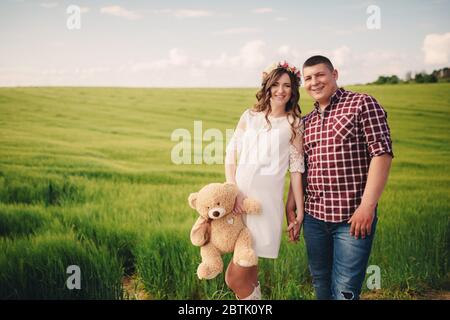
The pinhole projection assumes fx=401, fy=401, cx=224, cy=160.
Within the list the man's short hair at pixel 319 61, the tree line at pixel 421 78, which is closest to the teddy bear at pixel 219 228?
the man's short hair at pixel 319 61

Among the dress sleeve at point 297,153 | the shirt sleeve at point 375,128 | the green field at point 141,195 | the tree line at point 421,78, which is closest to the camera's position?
the shirt sleeve at point 375,128

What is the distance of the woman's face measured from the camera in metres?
2.17

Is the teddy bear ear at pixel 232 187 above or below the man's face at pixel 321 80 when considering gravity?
below

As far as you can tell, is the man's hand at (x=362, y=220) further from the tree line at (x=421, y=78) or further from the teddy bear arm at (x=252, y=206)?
the tree line at (x=421, y=78)

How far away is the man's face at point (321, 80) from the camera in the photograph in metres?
2.14

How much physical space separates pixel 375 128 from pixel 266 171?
603mm

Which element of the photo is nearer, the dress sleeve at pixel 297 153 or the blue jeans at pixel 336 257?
the blue jeans at pixel 336 257

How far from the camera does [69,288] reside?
2.71m

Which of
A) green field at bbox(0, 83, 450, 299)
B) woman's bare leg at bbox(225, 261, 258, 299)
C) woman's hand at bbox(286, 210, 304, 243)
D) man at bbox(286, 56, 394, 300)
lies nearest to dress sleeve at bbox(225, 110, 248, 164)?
man at bbox(286, 56, 394, 300)

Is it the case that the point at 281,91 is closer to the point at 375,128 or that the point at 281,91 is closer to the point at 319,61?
the point at 319,61

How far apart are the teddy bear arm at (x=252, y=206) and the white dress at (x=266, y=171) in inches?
2.1

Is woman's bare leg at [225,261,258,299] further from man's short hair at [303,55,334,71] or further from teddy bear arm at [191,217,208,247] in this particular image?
man's short hair at [303,55,334,71]

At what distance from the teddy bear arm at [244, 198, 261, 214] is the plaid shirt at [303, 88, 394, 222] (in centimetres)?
32

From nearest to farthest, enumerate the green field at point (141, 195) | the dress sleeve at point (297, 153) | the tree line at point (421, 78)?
the dress sleeve at point (297, 153), the green field at point (141, 195), the tree line at point (421, 78)
